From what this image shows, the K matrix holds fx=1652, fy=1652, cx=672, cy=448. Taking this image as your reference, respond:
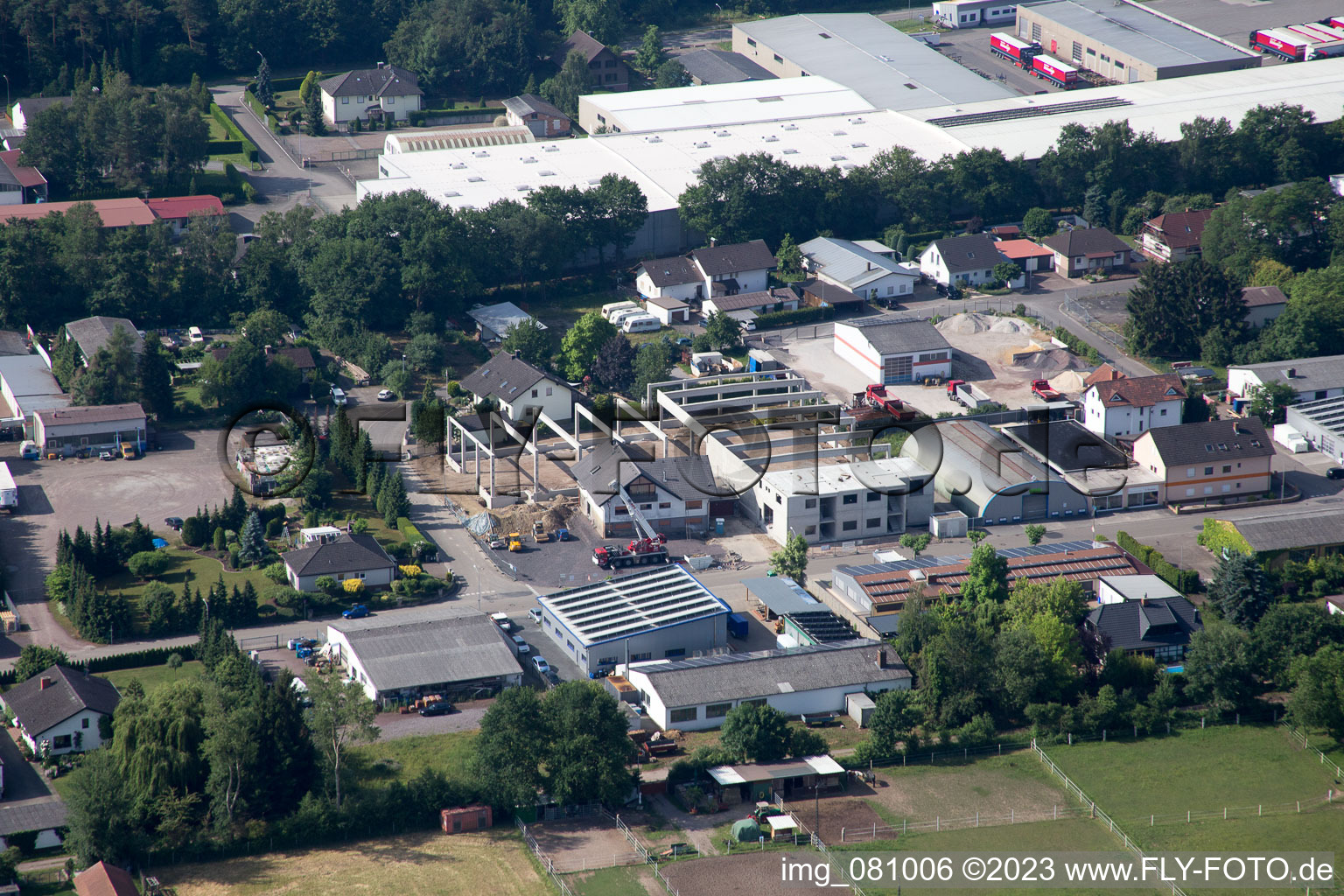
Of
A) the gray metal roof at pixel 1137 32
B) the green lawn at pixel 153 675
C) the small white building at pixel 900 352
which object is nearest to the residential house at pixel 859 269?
the small white building at pixel 900 352

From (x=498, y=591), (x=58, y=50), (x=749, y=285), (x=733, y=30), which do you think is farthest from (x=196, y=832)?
(x=733, y=30)

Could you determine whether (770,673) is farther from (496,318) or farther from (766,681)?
(496,318)

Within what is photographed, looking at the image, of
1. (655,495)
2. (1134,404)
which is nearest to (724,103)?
(1134,404)

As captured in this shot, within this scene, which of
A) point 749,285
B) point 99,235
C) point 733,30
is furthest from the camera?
point 733,30

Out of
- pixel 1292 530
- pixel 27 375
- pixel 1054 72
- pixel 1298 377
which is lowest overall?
pixel 1292 530

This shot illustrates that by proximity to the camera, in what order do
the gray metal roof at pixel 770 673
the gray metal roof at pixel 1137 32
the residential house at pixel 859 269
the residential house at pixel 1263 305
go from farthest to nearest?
1. the gray metal roof at pixel 1137 32
2. the residential house at pixel 859 269
3. the residential house at pixel 1263 305
4. the gray metal roof at pixel 770 673

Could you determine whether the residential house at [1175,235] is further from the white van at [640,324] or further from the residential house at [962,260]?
the white van at [640,324]

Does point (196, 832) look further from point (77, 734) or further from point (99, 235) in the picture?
point (99, 235)
